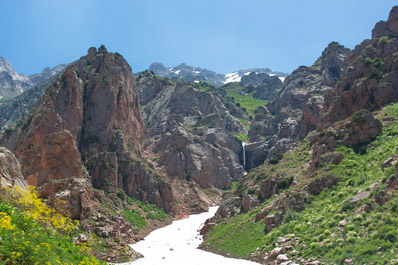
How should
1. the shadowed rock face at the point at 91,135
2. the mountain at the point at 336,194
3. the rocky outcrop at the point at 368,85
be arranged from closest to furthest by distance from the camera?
1. the mountain at the point at 336,194
2. the shadowed rock face at the point at 91,135
3. the rocky outcrop at the point at 368,85

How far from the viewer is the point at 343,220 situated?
1040 inches

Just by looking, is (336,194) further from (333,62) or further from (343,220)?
(333,62)

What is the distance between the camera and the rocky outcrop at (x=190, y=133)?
95312 mm

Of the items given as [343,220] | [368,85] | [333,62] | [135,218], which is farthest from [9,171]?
[333,62]

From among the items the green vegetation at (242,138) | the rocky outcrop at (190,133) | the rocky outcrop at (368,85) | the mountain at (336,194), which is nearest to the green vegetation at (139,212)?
the mountain at (336,194)

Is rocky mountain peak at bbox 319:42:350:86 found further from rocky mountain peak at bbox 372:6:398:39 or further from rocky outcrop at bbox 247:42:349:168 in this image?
rocky mountain peak at bbox 372:6:398:39

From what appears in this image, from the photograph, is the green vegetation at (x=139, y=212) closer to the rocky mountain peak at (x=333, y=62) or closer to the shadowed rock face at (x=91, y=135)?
the shadowed rock face at (x=91, y=135)

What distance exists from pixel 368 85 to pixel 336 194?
27.6 metres

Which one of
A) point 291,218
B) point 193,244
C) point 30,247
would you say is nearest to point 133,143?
point 193,244

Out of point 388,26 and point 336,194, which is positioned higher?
point 388,26

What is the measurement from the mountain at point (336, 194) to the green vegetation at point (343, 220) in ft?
0.25

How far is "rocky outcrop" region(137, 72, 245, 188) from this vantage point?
95312 mm

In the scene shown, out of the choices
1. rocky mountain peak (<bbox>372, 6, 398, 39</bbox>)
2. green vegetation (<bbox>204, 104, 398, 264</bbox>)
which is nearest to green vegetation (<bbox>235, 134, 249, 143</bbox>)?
rocky mountain peak (<bbox>372, 6, 398, 39</bbox>)

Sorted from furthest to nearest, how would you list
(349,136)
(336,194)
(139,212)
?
1. (139,212)
2. (349,136)
3. (336,194)
